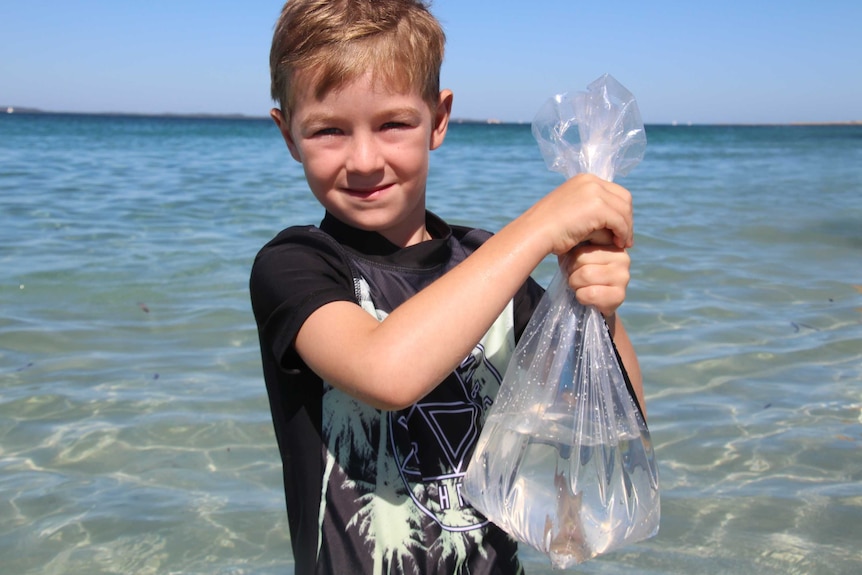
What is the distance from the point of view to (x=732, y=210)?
33.0 ft

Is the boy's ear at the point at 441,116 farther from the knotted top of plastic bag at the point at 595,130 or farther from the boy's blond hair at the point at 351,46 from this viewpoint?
the knotted top of plastic bag at the point at 595,130

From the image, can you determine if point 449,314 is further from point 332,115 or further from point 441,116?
point 441,116

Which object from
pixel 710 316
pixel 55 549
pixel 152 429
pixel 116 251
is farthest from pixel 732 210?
pixel 55 549

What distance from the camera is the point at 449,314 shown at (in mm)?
1236

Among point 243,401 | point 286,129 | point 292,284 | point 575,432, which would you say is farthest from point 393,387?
point 243,401

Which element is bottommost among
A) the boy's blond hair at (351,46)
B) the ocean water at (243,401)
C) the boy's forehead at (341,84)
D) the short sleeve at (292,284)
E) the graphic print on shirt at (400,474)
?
the ocean water at (243,401)

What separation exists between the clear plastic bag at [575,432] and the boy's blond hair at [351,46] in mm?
253

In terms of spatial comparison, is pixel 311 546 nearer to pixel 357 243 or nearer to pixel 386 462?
pixel 386 462

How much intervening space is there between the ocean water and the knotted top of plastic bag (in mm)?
1603

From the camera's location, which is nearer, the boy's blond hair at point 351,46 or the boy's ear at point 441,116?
the boy's blond hair at point 351,46

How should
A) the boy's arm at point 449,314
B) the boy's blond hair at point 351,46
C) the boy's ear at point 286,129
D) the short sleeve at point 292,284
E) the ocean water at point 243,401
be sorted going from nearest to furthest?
the boy's arm at point 449,314 < the short sleeve at point 292,284 < the boy's blond hair at point 351,46 < the boy's ear at point 286,129 < the ocean water at point 243,401

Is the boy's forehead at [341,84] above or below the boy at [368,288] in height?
above

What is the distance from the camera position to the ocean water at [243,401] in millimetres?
2787

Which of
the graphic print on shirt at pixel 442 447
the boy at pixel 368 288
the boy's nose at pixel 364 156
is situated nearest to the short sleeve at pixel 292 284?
the boy at pixel 368 288
